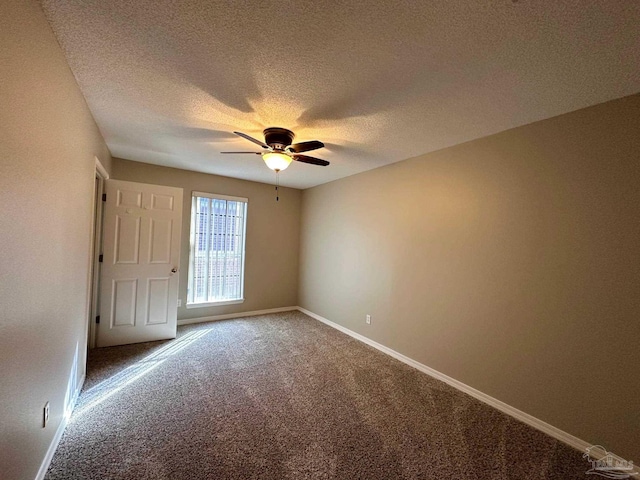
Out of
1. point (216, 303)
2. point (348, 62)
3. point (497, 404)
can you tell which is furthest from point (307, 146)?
point (216, 303)

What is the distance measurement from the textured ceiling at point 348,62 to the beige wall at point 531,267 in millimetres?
358

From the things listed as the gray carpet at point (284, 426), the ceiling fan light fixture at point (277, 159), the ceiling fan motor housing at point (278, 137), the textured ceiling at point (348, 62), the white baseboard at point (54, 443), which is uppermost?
the textured ceiling at point (348, 62)

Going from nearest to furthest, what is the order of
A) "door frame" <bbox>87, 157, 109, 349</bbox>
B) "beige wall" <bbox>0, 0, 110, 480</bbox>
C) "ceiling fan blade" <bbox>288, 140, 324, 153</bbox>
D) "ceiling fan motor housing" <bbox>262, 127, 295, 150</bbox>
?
"beige wall" <bbox>0, 0, 110, 480</bbox>, "ceiling fan blade" <bbox>288, 140, 324, 153</bbox>, "ceiling fan motor housing" <bbox>262, 127, 295, 150</bbox>, "door frame" <bbox>87, 157, 109, 349</bbox>

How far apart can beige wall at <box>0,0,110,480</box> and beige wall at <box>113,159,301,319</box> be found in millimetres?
2216

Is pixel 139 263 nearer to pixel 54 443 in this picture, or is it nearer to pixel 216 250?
pixel 216 250

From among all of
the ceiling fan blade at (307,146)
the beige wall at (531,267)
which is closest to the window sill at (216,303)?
the beige wall at (531,267)

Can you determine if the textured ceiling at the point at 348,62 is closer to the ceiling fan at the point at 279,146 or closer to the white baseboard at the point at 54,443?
the ceiling fan at the point at 279,146

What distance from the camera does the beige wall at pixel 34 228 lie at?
107 cm

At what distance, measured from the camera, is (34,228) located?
1302 millimetres

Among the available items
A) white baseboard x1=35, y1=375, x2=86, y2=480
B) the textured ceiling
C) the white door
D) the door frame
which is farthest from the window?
white baseboard x1=35, y1=375, x2=86, y2=480

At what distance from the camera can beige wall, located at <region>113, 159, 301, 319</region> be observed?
4.17 metres

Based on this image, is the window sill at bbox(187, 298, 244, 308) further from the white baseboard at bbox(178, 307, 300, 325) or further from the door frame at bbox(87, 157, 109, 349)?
the door frame at bbox(87, 157, 109, 349)

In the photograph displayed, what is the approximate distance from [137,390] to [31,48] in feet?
8.34

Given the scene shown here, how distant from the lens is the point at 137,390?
241 centimetres
